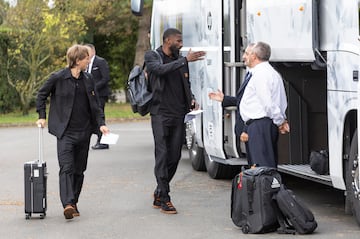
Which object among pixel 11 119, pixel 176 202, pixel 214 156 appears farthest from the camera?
pixel 11 119

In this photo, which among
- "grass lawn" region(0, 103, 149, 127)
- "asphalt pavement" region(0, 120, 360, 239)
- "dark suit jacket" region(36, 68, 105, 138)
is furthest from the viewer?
"grass lawn" region(0, 103, 149, 127)

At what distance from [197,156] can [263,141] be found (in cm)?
480

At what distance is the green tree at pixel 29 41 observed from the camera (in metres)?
29.7

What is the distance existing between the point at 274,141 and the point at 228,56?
2.30 metres

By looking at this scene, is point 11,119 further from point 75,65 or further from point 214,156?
point 75,65

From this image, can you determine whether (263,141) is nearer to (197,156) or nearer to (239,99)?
(239,99)

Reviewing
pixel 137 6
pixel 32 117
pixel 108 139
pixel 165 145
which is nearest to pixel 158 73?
pixel 165 145

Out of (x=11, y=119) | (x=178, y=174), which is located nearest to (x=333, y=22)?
(x=178, y=174)

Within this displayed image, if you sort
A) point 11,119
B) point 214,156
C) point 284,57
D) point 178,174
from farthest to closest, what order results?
1. point 11,119
2. point 178,174
3. point 214,156
4. point 284,57

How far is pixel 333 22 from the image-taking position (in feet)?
31.1

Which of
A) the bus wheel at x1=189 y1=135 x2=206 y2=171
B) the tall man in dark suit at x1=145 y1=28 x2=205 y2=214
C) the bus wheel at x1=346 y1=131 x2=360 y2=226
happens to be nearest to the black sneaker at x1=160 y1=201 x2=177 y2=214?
the tall man in dark suit at x1=145 y1=28 x2=205 y2=214

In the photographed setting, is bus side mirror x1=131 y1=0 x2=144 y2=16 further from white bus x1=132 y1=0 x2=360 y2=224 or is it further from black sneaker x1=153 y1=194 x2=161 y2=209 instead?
black sneaker x1=153 y1=194 x2=161 y2=209

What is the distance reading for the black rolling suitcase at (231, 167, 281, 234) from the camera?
30.5ft

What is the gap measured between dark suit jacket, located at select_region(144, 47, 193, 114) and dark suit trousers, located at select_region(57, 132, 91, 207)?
80cm
